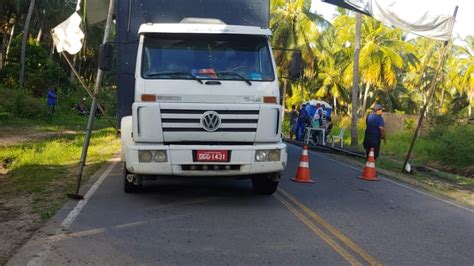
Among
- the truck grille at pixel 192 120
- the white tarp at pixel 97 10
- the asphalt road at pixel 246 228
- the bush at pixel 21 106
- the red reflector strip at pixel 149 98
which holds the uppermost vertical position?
the white tarp at pixel 97 10

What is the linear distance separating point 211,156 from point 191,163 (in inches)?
11.6

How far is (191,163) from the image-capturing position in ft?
23.7

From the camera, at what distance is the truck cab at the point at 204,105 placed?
722cm

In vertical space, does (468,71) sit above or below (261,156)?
above

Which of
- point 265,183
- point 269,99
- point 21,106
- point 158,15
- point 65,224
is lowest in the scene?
point 65,224

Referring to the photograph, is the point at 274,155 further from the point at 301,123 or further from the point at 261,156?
the point at 301,123

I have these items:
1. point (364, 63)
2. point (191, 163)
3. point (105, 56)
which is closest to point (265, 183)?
point (191, 163)

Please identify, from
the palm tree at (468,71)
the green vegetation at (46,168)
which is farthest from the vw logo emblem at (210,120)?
the palm tree at (468,71)

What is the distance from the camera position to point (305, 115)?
23547mm

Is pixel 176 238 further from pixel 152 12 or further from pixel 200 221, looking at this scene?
pixel 152 12

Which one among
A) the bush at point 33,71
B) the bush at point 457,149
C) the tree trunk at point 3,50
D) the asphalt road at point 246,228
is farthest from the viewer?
the tree trunk at point 3,50

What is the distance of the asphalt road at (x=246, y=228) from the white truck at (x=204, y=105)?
688 millimetres

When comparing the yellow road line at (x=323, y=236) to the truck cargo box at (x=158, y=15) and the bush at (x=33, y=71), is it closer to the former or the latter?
→ the truck cargo box at (x=158, y=15)

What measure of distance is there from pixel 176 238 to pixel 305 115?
59.6 feet
